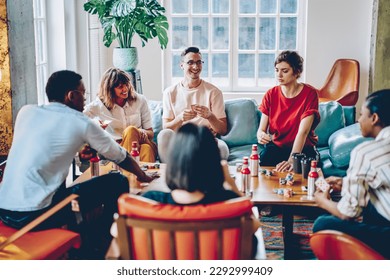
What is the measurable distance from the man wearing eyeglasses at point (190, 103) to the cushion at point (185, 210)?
2551mm

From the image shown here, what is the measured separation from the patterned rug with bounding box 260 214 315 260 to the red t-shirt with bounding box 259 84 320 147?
0.52 m

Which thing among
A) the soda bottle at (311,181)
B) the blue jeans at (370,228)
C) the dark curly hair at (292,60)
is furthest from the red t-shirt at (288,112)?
the blue jeans at (370,228)

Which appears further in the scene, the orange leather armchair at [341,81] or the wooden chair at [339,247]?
the orange leather armchair at [341,81]

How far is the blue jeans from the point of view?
270 centimetres

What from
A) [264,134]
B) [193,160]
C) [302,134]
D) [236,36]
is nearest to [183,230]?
[193,160]

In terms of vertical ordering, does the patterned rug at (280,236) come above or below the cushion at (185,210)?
below

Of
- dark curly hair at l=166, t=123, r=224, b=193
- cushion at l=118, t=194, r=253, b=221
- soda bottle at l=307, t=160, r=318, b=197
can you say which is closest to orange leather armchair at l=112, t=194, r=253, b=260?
cushion at l=118, t=194, r=253, b=221

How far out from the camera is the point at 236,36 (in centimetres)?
725

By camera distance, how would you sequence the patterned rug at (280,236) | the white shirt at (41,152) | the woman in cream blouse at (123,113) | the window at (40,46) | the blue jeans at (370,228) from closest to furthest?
the blue jeans at (370,228)
the white shirt at (41,152)
the patterned rug at (280,236)
the woman in cream blouse at (123,113)
the window at (40,46)

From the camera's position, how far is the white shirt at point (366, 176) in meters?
2.58

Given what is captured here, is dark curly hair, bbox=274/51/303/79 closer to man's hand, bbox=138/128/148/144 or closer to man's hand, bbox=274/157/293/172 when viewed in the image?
man's hand, bbox=274/157/293/172

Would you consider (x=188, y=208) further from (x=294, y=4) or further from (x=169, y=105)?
(x=294, y=4)

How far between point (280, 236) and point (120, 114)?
4.98ft

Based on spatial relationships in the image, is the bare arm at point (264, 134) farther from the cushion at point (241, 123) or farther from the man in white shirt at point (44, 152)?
the man in white shirt at point (44, 152)
